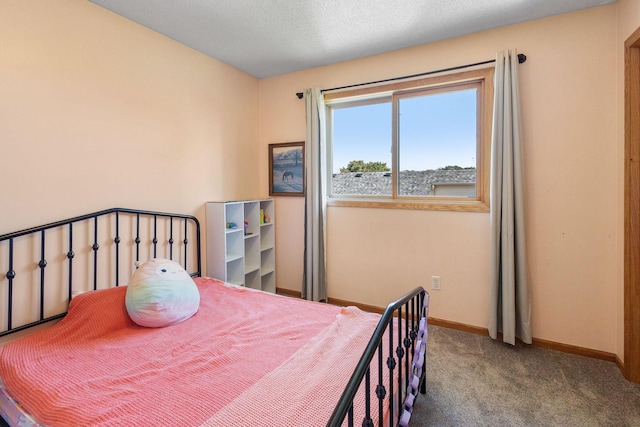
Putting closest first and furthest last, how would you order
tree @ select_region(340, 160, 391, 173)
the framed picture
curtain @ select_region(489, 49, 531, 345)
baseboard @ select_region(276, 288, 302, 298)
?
1. curtain @ select_region(489, 49, 531, 345)
2. tree @ select_region(340, 160, 391, 173)
3. the framed picture
4. baseboard @ select_region(276, 288, 302, 298)

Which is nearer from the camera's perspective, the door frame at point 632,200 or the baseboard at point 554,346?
the door frame at point 632,200

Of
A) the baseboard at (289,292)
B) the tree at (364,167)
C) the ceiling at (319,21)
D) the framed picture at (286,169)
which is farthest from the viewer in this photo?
the baseboard at (289,292)

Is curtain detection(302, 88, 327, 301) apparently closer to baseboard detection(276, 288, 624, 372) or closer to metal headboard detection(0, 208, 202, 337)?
baseboard detection(276, 288, 624, 372)

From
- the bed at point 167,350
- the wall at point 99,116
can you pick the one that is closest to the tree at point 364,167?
the wall at point 99,116

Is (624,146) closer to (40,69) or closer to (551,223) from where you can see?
(551,223)

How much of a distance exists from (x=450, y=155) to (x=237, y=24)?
2083 mm

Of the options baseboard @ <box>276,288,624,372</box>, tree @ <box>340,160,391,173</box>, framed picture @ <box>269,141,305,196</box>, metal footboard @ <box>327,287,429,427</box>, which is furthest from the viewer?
framed picture @ <box>269,141,305,196</box>

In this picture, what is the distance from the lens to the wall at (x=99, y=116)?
177 centimetres

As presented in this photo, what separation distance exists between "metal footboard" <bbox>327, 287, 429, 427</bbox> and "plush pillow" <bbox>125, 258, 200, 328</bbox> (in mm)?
1219

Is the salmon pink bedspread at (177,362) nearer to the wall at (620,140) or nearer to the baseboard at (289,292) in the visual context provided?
the baseboard at (289,292)

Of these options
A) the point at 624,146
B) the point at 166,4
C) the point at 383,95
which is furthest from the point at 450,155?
the point at 166,4

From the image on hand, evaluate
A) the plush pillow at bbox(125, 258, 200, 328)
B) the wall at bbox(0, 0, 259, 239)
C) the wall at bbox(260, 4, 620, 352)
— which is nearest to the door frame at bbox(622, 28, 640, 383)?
the wall at bbox(260, 4, 620, 352)

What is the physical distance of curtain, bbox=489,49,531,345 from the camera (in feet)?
7.79

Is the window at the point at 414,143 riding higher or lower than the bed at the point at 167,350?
higher
